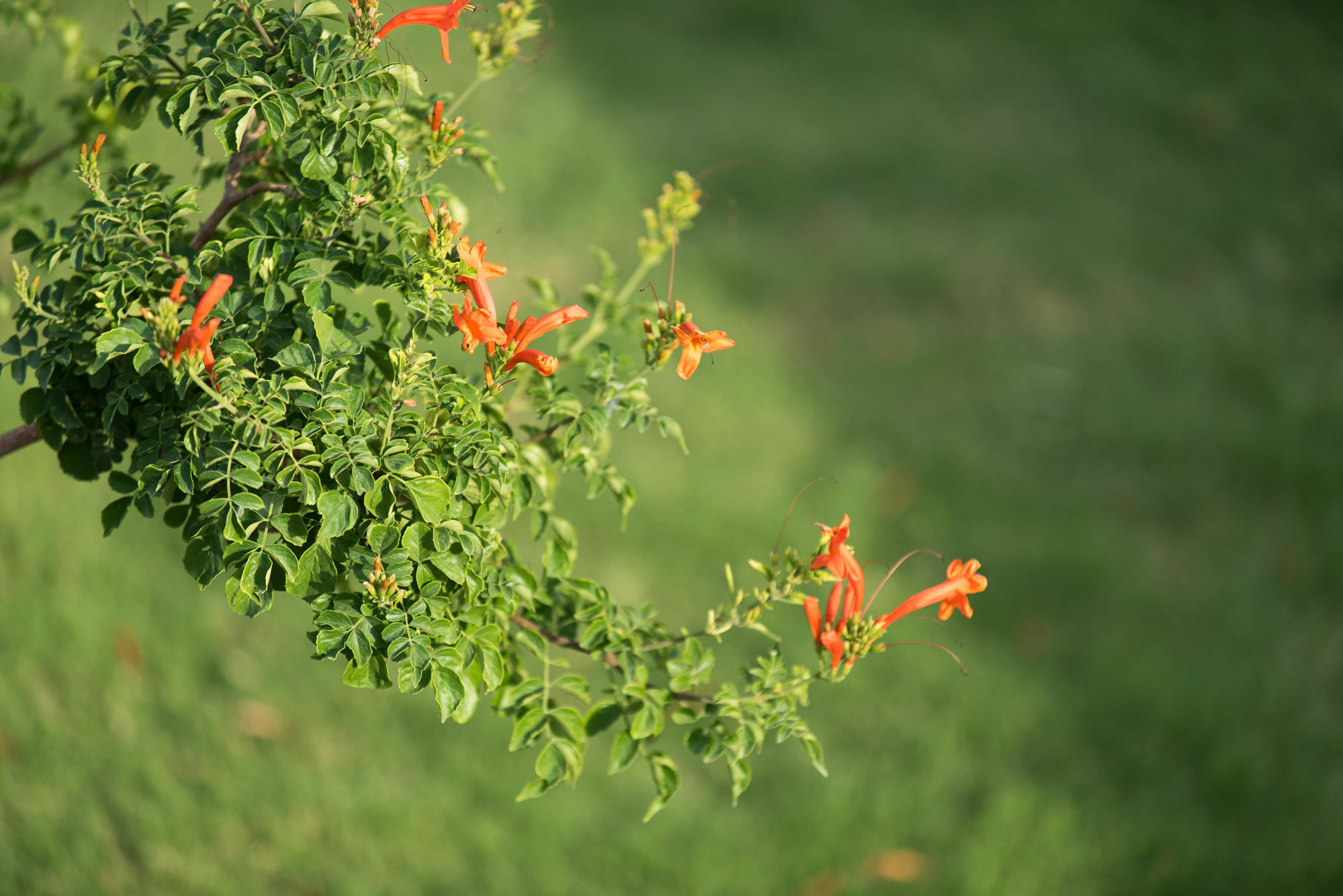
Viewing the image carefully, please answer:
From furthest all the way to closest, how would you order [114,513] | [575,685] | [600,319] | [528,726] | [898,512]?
[898,512], [600,319], [575,685], [528,726], [114,513]

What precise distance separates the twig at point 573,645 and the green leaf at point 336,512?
14.1 inches

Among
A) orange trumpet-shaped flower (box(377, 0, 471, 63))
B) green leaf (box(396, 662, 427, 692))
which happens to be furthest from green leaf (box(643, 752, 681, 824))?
orange trumpet-shaped flower (box(377, 0, 471, 63))

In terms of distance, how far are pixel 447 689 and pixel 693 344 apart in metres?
0.49

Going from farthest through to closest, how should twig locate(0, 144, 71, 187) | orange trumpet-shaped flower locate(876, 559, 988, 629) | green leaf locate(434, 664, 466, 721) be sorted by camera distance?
twig locate(0, 144, 71, 187) < orange trumpet-shaped flower locate(876, 559, 988, 629) < green leaf locate(434, 664, 466, 721)

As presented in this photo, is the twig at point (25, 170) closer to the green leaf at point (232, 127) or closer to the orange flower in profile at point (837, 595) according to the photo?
the green leaf at point (232, 127)

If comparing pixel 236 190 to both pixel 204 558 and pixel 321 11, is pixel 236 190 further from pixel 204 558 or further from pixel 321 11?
pixel 204 558

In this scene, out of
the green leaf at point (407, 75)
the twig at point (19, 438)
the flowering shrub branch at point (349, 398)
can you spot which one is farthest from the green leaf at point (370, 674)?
the green leaf at point (407, 75)

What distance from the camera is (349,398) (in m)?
1.18

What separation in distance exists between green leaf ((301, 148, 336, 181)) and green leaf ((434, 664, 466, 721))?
56cm

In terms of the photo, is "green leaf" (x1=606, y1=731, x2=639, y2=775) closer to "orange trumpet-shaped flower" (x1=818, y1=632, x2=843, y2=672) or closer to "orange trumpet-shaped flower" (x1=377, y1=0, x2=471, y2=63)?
"orange trumpet-shaped flower" (x1=818, y1=632, x2=843, y2=672)

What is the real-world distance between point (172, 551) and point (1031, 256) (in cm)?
362

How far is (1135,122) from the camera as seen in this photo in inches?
217

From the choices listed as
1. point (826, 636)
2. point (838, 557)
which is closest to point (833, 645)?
point (826, 636)

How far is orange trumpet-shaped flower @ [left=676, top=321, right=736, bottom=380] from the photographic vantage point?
1267mm
